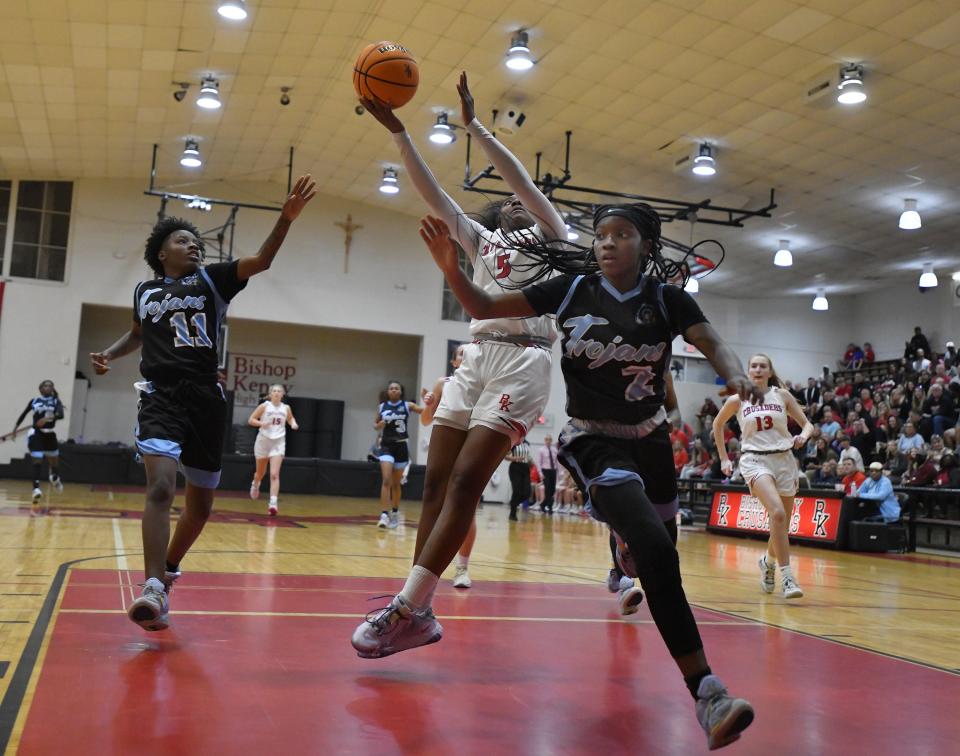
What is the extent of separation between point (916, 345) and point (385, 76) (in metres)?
24.1

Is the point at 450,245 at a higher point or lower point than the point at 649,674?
higher

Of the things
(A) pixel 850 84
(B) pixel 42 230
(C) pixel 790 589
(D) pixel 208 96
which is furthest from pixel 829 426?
(B) pixel 42 230

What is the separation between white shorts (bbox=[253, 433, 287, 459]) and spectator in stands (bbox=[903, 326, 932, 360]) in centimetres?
1817

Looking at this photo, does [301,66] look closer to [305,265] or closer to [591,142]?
[591,142]

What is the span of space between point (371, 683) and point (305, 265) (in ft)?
70.9

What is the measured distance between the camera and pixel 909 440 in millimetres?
17031

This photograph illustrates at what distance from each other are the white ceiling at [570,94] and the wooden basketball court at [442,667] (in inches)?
327

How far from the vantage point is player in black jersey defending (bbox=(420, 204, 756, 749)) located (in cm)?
303

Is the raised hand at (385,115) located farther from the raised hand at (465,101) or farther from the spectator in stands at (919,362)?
the spectator in stands at (919,362)

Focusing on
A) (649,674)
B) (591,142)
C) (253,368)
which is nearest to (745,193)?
(591,142)

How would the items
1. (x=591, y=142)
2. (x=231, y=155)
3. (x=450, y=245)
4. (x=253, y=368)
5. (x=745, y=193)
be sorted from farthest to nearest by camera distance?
(x=253, y=368) < (x=231, y=155) < (x=745, y=193) < (x=591, y=142) < (x=450, y=245)

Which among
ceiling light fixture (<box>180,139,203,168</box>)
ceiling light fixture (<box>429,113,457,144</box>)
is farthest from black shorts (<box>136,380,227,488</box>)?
ceiling light fixture (<box>180,139,203,168</box>)

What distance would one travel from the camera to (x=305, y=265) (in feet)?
79.0

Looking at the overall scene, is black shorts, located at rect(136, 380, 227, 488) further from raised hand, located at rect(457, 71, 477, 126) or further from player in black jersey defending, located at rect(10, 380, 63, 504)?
player in black jersey defending, located at rect(10, 380, 63, 504)
